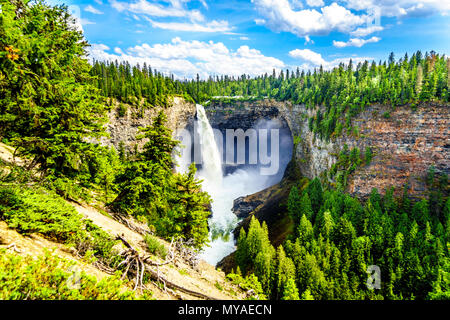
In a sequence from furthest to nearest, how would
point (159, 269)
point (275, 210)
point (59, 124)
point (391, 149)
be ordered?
point (275, 210), point (391, 149), point (59, 124), point (159, 269)

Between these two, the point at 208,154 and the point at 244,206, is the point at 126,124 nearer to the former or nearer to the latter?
the point at 208,154

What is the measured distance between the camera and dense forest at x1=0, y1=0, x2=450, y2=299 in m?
8.68

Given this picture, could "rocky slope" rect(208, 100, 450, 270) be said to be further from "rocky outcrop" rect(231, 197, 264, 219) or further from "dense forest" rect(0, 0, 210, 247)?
"dense forest" rect(0, 0, 210, 247)

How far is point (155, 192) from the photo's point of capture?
18281 mm

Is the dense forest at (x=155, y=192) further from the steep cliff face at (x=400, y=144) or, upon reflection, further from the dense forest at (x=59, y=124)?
the steep cliff face at (x=400, y=144)

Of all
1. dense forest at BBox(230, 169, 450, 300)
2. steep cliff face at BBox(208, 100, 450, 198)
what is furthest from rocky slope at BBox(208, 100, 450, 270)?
dense forest at BBox(230, 169, 450, 300)

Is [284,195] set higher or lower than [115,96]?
lower

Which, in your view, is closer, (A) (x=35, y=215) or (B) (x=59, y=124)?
(A) (x=35, y=215)

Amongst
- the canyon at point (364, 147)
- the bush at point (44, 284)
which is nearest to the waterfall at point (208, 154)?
the canyon at point (364, 147)

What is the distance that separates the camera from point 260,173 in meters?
94.4

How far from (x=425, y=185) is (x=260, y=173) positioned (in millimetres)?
55370

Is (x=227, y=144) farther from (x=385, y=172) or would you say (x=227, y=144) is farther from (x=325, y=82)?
(x=385, y=172)

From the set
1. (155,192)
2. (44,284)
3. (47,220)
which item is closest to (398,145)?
(155,192)
